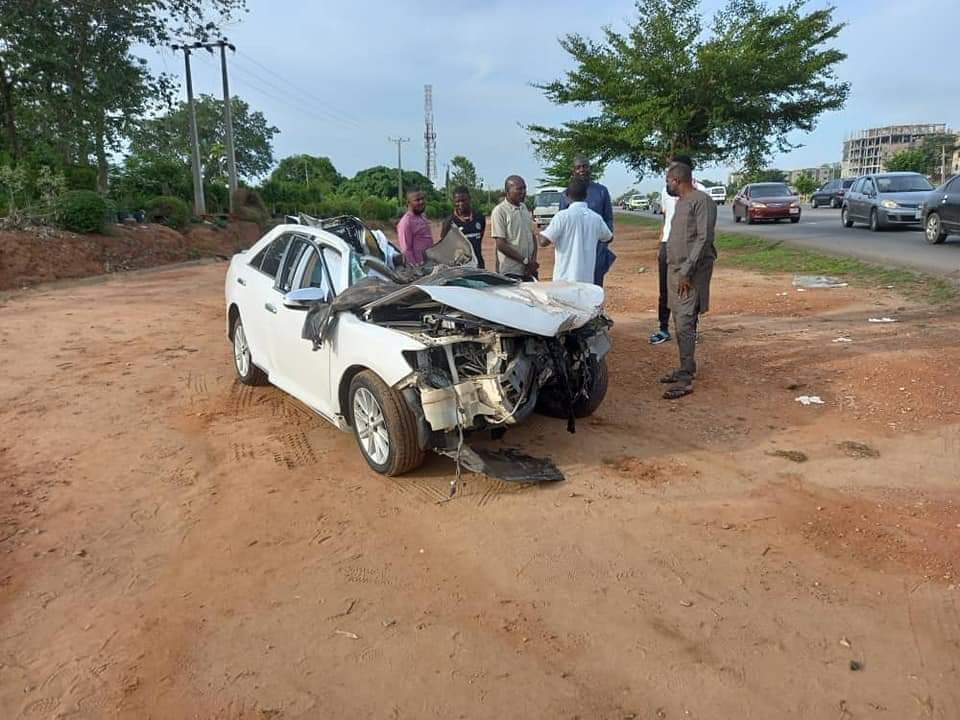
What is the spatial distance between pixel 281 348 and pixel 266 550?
2.17 metres

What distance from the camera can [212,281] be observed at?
612 inches

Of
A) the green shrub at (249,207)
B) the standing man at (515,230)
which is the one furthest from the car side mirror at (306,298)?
the green shrub at (249,207)

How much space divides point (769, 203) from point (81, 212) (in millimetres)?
21249

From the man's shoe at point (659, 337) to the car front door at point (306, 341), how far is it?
4039 millimetres

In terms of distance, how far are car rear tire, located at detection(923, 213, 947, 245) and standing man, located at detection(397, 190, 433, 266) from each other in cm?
1281

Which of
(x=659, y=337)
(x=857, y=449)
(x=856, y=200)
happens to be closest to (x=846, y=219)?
(x=856, y=200)

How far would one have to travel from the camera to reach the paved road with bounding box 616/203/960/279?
42.2 ft

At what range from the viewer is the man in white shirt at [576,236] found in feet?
20.7

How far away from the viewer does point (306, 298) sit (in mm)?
4805

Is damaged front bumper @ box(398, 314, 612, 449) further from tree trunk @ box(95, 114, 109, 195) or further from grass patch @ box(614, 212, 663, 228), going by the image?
grass patch @ box(614, 212, 663, 228)

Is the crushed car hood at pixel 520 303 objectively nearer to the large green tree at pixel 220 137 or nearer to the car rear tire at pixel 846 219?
Result: the car rear tire at pixel 846 219

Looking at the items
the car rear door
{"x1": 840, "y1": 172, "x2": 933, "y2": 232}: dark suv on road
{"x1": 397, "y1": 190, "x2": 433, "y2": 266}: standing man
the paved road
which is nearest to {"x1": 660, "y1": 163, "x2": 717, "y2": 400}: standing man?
{"x1": 397, "y1": 190, "x2": 433, "y2": 266}: standing man

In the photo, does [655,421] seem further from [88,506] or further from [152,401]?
[152,401]

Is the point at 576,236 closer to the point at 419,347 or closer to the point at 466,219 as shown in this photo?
the point at 466,219
